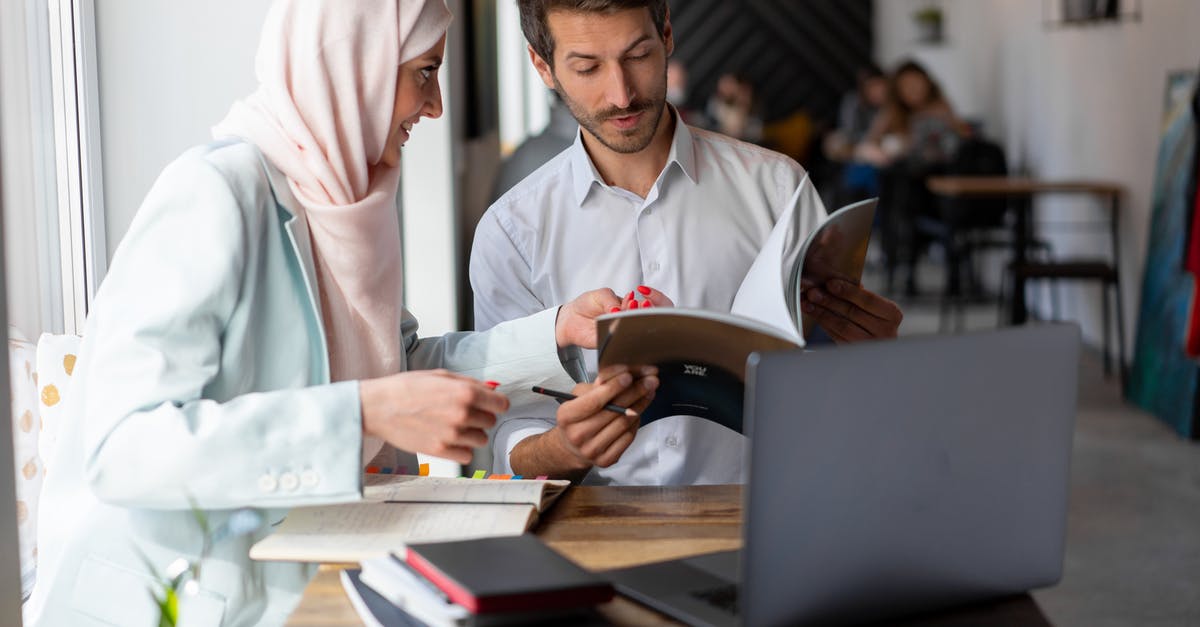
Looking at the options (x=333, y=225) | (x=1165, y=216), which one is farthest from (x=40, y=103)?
(x=1165, y=216)

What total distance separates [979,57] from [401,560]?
10645 mm

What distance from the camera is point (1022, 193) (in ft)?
23.5

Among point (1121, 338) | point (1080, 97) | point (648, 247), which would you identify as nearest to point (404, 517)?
point (648, 247)

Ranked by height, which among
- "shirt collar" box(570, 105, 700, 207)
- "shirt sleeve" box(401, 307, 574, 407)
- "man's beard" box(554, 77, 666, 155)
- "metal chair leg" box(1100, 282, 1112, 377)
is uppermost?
"man's beard" box(554, 77, 666, 155)

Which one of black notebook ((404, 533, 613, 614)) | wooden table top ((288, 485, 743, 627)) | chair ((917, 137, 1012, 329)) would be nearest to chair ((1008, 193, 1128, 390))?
chair ((917, 137, 1012, 329))

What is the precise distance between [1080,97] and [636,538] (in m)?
7.11

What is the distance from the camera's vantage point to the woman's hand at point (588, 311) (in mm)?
→ 1858

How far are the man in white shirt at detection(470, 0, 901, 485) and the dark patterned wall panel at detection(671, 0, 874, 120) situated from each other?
11.5 meters

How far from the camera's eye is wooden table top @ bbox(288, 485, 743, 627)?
1.32m

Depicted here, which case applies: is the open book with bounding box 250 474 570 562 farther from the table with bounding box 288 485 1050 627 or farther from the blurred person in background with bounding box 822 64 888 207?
the blurred person in background with bounding box 822 64 888 207

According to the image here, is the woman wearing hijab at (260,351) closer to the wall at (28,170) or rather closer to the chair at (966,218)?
the wall at (28,170)

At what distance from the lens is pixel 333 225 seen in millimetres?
1635

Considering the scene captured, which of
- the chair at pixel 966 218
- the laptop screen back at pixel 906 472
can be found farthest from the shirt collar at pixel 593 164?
the chair at pixel 966 218

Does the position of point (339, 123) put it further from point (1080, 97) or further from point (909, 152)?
point (909, 152)
